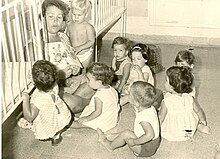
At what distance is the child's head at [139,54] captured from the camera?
2754mm

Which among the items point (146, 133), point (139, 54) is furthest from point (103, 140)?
point (139, 54)

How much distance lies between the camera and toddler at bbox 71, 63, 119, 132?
2.33 metres

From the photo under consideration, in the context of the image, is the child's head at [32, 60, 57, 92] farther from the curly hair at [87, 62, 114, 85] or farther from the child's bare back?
the child's bare back

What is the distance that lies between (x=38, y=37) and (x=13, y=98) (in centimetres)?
46

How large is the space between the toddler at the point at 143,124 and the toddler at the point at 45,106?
404 millimetres

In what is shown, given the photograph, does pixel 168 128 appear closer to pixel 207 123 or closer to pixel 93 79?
pixel 207 123

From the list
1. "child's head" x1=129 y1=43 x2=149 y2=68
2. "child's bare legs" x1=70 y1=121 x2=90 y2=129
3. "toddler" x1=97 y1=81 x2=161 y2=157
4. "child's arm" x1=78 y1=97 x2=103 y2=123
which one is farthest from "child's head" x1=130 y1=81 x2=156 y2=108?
"child's head" x1=129 y1=43 x2=149 y2=68

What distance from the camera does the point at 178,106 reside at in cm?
231

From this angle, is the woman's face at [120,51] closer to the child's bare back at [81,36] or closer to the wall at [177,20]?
the child's bare back at [81,36]

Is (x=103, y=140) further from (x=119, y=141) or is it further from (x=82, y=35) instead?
(x=82, y=35)

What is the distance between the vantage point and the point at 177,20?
419 centimetres

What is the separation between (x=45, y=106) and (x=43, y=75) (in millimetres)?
199

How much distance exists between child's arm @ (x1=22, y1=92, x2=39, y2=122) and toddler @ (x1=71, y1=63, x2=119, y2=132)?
395mm

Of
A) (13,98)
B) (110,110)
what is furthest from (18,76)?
(110,110)
